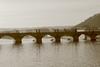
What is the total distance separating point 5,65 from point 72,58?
1156 centimetres

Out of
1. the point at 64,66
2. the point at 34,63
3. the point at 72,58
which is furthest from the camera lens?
the point at 72,58

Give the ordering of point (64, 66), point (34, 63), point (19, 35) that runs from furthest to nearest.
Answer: point (19, 35) → point (34, 63) → point (64, 66)

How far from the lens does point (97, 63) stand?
51.2 m

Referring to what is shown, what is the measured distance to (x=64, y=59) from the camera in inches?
2216

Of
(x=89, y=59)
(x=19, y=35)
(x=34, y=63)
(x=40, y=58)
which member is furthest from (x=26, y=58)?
(x=19, y=35)

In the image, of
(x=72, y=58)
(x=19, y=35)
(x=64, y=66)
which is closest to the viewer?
(x=64, y=66)

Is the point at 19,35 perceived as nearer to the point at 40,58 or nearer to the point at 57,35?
the point at 57,35

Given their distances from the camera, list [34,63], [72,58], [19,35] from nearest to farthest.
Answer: [34,63] < [72,58] < [19,35]

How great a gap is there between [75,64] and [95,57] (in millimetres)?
8684

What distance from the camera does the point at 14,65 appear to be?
169 feet

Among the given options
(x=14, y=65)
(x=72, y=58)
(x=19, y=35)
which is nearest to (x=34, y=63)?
(x=14, y=65)

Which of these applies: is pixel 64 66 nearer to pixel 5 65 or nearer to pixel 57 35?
pixel 5 65

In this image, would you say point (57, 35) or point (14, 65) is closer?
point (14, 65)

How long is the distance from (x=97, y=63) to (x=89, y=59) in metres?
4.88
